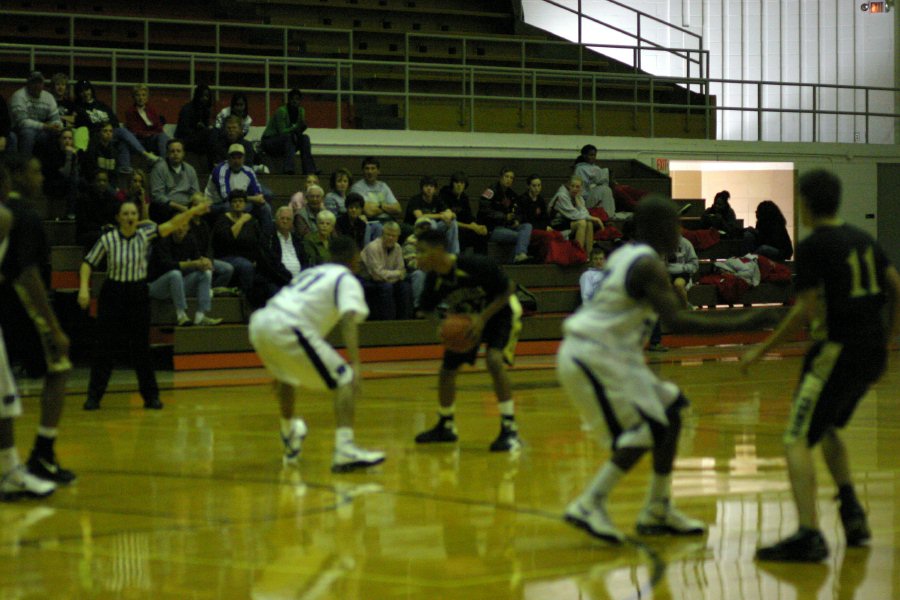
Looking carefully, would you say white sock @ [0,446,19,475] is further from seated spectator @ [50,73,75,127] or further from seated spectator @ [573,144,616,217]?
seated spectator @ [573,144,616,217]

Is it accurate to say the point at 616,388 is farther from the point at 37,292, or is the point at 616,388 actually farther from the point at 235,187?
the point at 235,187

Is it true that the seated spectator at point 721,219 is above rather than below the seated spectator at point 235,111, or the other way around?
below

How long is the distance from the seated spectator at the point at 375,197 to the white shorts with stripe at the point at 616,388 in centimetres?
1107

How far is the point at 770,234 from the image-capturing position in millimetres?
21125

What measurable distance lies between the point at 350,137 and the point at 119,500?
13102mm

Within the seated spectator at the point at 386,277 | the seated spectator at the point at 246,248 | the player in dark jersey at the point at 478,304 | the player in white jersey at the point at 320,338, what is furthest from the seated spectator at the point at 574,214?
the player in white jersey at the point at 320,338

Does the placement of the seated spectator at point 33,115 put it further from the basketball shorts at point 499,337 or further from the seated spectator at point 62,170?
the basketball shorts at point 499,337

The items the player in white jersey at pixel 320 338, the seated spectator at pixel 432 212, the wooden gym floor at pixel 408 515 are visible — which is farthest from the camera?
the seated spectator at pixel 432 212

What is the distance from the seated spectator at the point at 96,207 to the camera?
15141mm

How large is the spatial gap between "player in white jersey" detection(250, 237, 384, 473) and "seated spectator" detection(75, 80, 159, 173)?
8968mm

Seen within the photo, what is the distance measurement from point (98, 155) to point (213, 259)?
1929 mm

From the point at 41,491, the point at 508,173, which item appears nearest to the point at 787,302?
the point at 508,173

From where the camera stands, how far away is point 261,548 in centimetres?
586

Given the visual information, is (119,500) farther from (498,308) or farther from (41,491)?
(498,308)
